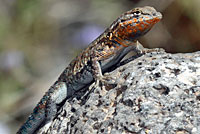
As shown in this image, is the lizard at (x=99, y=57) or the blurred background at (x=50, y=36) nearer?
the lizard at (x=99, y=57)

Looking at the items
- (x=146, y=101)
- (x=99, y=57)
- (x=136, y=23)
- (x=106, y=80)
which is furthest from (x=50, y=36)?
(x=146, y=101)

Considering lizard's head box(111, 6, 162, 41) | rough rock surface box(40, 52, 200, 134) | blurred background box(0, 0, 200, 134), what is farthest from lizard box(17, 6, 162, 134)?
blurred background box(0, 0, 200, 134)

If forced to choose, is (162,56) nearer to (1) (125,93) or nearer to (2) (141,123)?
(1) (125,93)

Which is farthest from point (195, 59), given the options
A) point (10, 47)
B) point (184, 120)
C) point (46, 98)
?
point (10, 47)

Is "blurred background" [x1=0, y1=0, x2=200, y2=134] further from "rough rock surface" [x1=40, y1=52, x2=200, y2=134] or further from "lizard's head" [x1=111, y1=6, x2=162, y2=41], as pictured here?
"rough rock surface" [x1=40, y1=52, x2=200, y2=134]

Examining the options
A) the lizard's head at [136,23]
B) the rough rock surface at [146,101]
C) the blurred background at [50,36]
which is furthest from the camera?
the blurred background at [50,36]

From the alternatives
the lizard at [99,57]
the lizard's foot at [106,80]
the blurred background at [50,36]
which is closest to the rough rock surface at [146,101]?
the lizard's foot at [106,80]

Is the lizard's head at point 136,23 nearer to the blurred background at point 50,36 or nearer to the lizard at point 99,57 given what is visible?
the lizard at point 99,57
